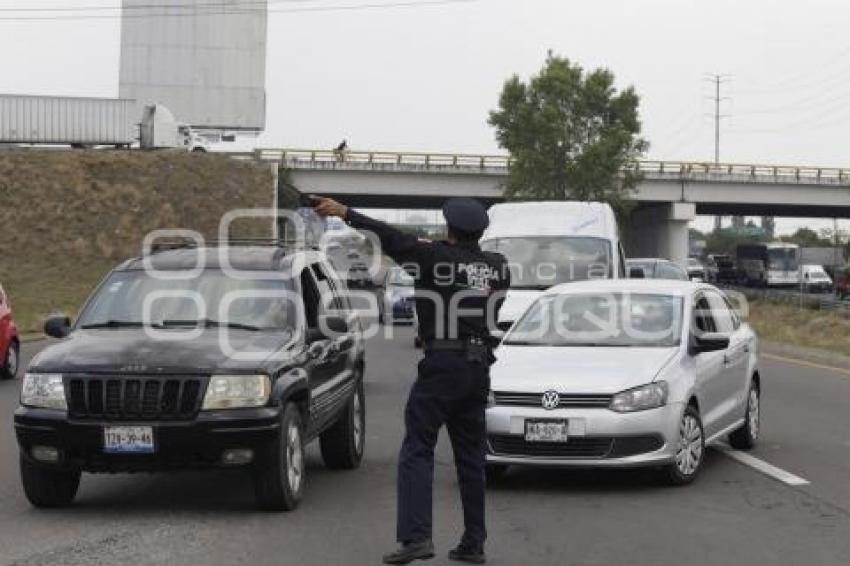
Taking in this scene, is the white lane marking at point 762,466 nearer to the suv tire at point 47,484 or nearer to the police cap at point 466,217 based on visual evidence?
the police cap at point 466,217

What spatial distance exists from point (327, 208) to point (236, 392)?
1554mm

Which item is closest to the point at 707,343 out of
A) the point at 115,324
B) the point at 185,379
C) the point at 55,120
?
the point at 185,379

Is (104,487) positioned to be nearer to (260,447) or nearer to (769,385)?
(260,447)

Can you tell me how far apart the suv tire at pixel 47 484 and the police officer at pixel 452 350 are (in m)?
2.58

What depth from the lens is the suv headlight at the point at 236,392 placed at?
727 cm

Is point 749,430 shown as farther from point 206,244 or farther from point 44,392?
point 44,392

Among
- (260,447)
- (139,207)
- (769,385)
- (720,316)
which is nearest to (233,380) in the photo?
(260,447)

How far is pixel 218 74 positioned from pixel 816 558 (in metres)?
63.1

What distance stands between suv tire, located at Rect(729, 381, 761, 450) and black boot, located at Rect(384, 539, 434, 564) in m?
5.30

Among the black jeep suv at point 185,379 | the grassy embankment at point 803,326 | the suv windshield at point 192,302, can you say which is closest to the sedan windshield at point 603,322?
the black jeep suv at point 185,379

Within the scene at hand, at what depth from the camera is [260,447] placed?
7.34 metres

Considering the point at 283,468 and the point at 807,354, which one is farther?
the point at 807,354

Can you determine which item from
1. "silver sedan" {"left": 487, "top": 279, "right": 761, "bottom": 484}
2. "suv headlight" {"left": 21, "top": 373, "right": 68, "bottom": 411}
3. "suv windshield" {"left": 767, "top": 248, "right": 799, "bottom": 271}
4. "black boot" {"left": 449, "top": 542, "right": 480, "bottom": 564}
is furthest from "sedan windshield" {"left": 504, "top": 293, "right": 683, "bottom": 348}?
"suv windshield" {"left": 767, "top": 248, "right": 799, "bottom": 271}

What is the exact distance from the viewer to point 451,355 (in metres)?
6.24
